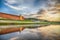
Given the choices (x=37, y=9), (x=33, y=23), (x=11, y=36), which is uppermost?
(x=37, y=9)

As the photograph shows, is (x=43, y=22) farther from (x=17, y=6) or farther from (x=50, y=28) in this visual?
(x=17, y=6)

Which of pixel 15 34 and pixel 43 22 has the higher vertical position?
pixel 43 22

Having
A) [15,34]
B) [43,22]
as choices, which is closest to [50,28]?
[43,22]

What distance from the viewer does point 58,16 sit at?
7.29ft

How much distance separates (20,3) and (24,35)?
1.62ft

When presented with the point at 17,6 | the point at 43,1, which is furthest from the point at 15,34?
the point at 43,1

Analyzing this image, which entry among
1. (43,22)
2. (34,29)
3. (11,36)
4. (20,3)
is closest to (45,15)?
(43,22)

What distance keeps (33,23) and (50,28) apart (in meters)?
→ 0.27

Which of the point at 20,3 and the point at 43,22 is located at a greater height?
the point at 20,3

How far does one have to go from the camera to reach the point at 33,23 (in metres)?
2.21

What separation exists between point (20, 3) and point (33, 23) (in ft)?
1.20

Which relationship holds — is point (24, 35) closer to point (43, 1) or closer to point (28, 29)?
point (28, 29)

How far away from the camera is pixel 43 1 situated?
7.29ft

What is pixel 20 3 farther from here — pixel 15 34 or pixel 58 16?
pixel 58 16
